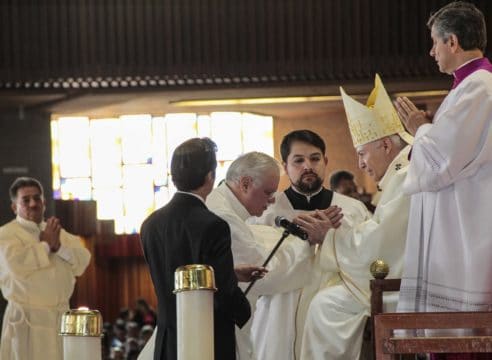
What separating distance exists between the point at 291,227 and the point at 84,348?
2.70 metres

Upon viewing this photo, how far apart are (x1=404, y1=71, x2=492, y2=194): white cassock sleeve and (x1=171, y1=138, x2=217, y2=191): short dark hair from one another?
2.80ft

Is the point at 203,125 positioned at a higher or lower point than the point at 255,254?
higher

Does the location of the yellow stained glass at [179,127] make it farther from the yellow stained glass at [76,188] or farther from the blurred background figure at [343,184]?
the blurred background figure at [343,184]

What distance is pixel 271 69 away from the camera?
35.4 feet

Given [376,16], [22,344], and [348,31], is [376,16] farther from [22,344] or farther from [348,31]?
[22,344]

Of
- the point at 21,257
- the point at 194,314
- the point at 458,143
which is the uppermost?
the point at 458,143

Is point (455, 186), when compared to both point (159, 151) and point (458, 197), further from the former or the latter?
point (159, 151)

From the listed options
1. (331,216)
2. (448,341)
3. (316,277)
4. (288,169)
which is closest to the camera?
(448,341)

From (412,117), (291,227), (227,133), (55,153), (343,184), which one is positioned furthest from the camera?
(55,153)

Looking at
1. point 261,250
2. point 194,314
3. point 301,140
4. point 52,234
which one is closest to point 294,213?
point 301,140

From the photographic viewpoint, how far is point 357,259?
612 centimetres

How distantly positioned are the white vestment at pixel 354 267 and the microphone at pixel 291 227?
8.4 inches

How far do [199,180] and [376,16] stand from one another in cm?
638

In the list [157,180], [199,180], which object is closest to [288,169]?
[199,180]
